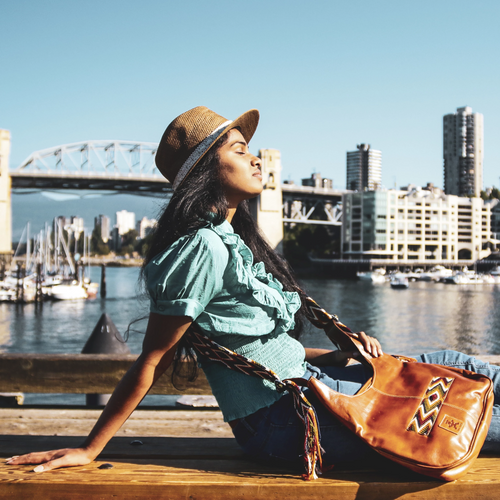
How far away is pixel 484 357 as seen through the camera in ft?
8.41

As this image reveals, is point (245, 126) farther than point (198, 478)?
Yes

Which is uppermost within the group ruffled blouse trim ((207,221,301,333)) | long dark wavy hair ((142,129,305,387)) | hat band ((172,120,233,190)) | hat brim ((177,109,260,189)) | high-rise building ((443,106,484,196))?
high-rise building ((443,106,484,196))

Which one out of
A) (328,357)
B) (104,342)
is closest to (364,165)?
(104,342)

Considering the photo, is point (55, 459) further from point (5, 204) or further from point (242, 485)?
point (5, 204)

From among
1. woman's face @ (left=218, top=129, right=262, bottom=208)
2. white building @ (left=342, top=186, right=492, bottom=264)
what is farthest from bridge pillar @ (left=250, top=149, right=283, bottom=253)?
woman's face @ (left=218, top=129, right=262, bottom=208)

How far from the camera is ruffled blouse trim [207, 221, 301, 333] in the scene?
1546 mm

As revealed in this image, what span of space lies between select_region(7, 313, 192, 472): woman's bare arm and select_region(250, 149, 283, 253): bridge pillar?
5529 centimetres

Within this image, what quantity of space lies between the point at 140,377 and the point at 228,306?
10.7 inches

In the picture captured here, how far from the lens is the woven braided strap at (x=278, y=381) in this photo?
55.6 inches

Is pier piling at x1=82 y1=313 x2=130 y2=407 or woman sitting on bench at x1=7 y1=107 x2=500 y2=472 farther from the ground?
woman sitting on bench at x1=7 y1=107 x2=500 y2=472

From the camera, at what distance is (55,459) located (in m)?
1.48

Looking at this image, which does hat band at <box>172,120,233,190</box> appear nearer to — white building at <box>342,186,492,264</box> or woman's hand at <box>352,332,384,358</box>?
woman's hand at <box>352,332,384,358</box>

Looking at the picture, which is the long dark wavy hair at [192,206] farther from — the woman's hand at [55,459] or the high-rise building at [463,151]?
the high-rise building at [463,151]

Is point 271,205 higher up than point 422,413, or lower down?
higher up
